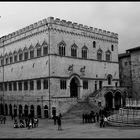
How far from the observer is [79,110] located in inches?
1764

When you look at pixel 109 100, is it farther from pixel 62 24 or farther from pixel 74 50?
pixel 62 24

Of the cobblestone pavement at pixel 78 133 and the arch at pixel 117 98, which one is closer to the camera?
the cobblestone pavement at pixel 78 133

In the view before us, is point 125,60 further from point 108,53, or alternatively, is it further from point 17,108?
point 17,108

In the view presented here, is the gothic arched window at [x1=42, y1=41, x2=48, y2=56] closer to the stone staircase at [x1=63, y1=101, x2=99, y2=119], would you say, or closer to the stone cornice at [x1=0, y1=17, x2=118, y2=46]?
the stone cornice at [x1=0, y1=17, x2=118, y2=46]

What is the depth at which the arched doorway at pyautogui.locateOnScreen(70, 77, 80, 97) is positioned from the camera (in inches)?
1892

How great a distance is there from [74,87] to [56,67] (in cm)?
564

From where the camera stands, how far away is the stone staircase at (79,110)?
42.7 metres

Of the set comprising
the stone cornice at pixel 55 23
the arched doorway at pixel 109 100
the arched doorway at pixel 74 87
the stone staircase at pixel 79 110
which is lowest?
the stone staircase at pixel 79 110

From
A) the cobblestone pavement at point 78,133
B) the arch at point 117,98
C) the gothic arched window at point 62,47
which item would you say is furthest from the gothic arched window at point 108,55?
the cobblestone pavement at point 78,133

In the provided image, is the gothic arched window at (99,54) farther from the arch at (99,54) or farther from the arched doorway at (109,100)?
the arched doorway at (109,100)

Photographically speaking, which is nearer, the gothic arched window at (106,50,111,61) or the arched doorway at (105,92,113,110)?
the arched doorway at (105,92,113,110)

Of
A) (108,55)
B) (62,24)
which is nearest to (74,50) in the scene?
(62,24)

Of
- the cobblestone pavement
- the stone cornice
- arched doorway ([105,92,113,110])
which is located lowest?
the cobblestone pavement

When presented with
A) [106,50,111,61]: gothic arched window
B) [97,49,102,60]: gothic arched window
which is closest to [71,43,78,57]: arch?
[97,49,102,60]: gothic arched window
